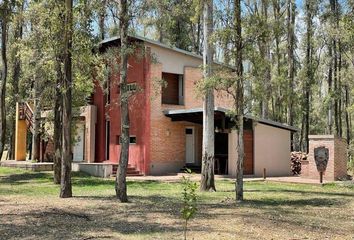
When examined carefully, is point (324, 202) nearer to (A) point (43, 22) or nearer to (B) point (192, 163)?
(A) point (43, 22)

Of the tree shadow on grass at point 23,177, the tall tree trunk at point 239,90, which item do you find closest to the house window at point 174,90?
the tree shadow on grass at point 23,177

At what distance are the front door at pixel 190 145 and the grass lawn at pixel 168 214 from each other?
8.94m

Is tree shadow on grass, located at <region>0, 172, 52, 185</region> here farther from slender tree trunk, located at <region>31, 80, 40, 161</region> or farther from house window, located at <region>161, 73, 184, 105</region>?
house window, located at <region>161, 73, 184, 105</region>

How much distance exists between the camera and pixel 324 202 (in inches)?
562

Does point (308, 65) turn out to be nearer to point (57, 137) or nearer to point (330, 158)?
point (330, 158)

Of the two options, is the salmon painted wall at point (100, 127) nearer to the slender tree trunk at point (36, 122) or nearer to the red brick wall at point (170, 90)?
the slender tree trunk at point (36, 122)

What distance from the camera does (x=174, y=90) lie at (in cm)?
2706

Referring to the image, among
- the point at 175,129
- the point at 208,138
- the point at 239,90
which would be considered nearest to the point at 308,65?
the point at 175,129

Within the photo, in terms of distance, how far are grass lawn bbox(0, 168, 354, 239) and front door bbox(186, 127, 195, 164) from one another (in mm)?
8944

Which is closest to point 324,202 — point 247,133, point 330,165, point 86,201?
point 86,201

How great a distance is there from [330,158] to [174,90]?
935 cm

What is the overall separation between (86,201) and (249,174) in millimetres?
13206

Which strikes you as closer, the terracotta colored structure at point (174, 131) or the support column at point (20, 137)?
the terracotta colored structure at point (174, 131)

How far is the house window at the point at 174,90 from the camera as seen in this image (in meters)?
26.7
